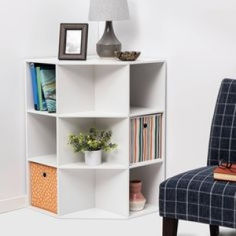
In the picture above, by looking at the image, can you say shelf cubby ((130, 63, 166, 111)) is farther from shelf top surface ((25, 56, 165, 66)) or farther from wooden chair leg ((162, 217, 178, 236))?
wooden chair leg ((162, 217, 178, 236))

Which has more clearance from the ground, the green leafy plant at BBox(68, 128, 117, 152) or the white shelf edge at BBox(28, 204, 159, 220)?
the green leafy plant at BBox(68, 128, 117, 152)

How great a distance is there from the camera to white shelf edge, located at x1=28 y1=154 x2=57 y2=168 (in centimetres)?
363

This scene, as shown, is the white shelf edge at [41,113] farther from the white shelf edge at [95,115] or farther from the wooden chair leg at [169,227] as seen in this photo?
the wooden chair leg at [169,227]

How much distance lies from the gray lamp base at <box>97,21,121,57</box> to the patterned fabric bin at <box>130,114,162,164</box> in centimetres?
39

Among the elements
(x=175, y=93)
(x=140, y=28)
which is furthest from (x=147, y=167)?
(x=140, y=28)

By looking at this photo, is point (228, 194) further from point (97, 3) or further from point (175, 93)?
point (97, 3)

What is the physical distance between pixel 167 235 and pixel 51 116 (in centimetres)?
121

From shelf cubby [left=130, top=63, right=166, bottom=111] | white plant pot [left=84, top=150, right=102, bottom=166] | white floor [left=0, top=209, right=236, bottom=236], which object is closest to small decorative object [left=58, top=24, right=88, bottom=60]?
shelf cubby [left=130, top=63, right=166, bottom=111]

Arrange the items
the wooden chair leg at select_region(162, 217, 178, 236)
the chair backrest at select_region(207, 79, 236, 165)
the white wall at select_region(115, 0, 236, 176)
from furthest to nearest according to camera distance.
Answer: the white wall at select_region(115, 0, 236, 176) < the chair backrest at select_region(207, 79, 236, 165) < the wooden chair leg at select_region(162, 217, 178, 236)

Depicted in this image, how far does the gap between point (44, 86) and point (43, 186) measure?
56 centimetres

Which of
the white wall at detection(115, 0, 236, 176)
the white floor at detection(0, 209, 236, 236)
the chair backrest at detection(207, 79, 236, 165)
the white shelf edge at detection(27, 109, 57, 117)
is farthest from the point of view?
the white shelf edge at detection(27, 109, 57, 117)

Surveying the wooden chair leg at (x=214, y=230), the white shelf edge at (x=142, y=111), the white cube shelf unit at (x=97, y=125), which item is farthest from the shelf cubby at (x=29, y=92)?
the wooden chair leg at (x=214, y=230)

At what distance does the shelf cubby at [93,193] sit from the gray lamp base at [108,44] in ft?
2.11

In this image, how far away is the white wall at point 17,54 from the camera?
3.64 m
